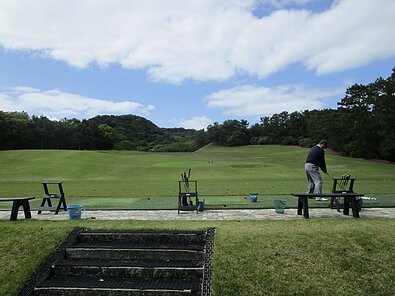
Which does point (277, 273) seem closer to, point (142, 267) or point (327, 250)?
point (327, 250)

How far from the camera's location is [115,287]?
14.7 ft

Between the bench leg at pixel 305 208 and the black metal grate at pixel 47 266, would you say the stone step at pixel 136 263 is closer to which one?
the black metal grate at pixel 47 266

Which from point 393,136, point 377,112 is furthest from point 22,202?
point 377,112

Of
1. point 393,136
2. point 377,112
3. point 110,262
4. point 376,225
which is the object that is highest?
point 377,112

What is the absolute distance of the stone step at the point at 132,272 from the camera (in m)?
4.76

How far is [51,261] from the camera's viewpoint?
5.12m

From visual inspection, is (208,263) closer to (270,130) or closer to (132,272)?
(132,272)

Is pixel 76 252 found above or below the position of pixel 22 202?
below

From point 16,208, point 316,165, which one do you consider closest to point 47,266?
point 16,208

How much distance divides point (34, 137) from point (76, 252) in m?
67.8

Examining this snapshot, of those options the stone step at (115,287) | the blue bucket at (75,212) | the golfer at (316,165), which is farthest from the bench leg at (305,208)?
the blue bucket at (75,212)

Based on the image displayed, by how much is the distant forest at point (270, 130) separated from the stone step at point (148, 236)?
37968mm

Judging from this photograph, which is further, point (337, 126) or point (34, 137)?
point (34, 137)

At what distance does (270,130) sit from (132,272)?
80.0m
